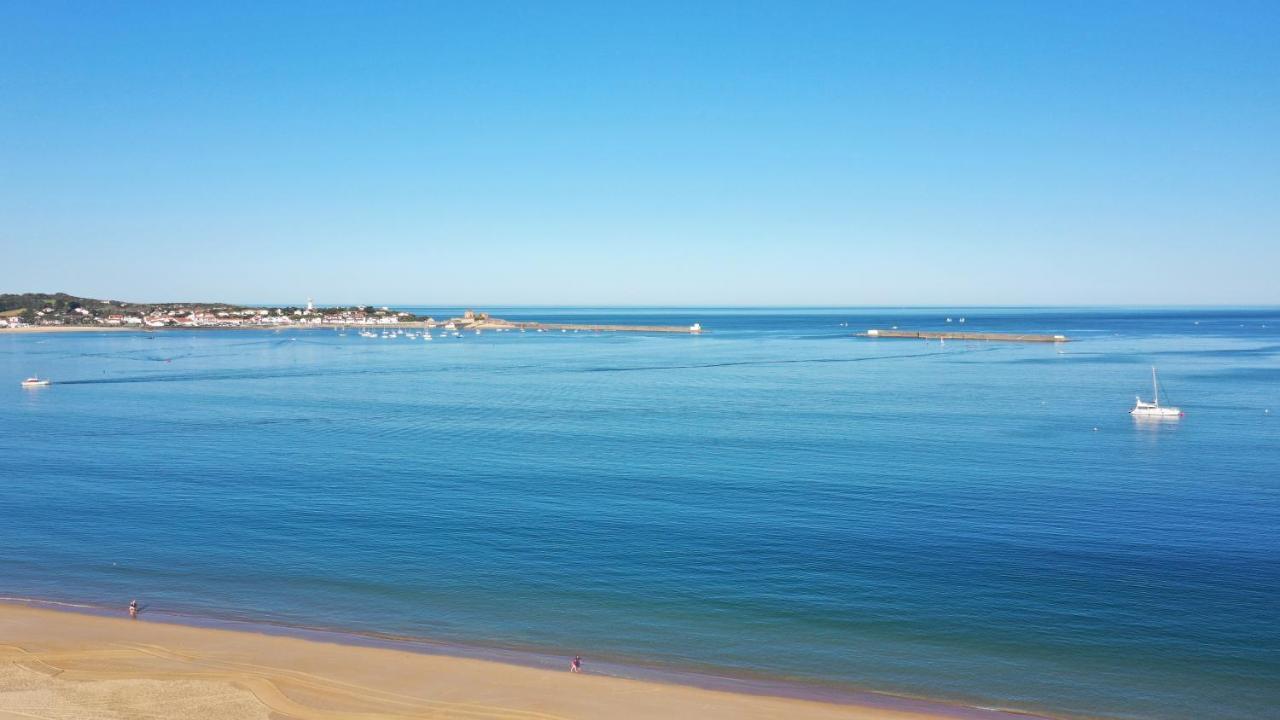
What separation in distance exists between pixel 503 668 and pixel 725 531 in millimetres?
13027

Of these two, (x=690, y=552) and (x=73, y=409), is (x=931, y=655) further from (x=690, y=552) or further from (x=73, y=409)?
(x=73, y=409)

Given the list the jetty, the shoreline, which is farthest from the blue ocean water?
the jetty

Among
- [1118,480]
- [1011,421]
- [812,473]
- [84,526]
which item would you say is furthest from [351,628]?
[1011,421]

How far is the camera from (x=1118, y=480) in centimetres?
4150

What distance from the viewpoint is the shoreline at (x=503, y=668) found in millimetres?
19047

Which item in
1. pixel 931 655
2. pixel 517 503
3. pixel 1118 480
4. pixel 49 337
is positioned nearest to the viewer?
pixel 931 655

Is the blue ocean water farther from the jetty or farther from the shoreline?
the jetty

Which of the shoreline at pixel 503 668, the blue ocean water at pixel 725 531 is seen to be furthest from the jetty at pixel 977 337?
the shoreline at pixel 503 668

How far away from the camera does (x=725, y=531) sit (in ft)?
107

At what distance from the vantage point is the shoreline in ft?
62.5

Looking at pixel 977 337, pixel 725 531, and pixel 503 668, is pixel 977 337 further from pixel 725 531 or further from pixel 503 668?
pixel 503 668

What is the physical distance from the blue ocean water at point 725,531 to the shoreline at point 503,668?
0.65m

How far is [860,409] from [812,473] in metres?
26.1

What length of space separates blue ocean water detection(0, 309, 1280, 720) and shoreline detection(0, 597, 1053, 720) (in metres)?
0.65
